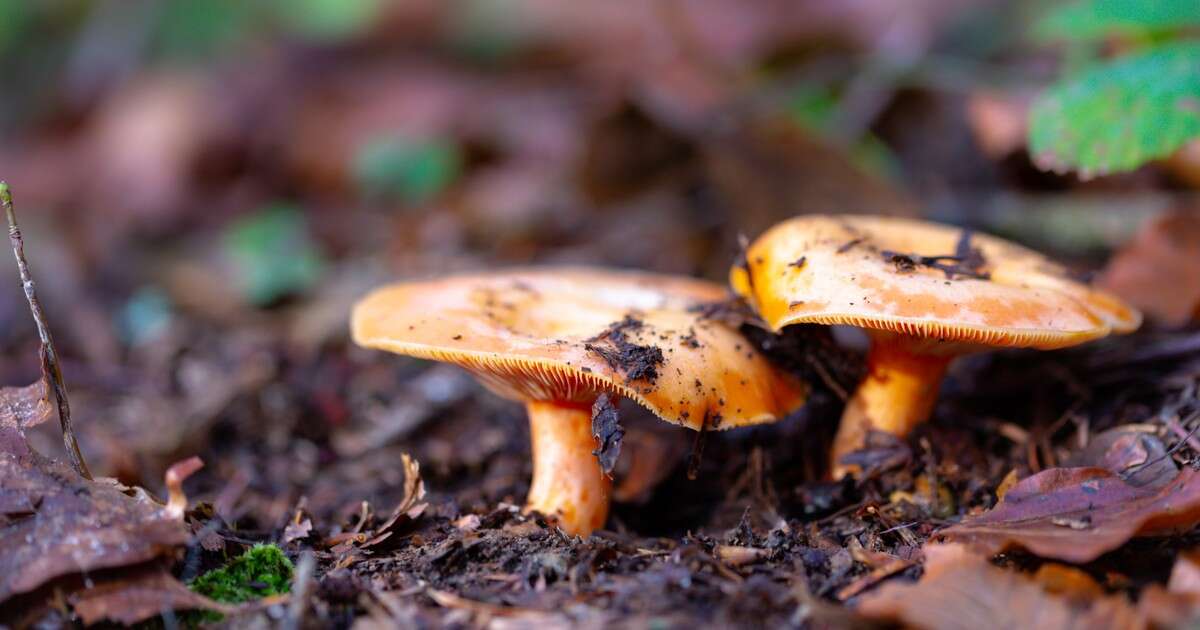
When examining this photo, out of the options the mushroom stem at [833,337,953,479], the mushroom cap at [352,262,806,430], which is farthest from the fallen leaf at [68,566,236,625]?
the mushroom stem at [833,337,953,479]

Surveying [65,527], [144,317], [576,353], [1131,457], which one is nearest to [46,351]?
[65,527]

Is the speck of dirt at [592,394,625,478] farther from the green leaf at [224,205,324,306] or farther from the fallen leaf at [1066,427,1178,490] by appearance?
the green leaf at [224,205,324,306]

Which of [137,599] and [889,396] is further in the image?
[889,396]

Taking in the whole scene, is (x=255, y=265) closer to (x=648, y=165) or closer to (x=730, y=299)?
(x=648, y=165)

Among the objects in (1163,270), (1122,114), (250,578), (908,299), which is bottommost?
(250,578)

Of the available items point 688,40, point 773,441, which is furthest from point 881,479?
point 688,40

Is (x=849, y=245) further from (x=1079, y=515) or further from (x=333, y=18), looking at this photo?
(x=333, y=18)

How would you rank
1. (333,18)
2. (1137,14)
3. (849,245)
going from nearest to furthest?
(849,245), (1137,14), (333,18)

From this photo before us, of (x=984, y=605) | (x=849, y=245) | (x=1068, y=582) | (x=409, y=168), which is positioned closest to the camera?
Answer: (x=984, y=605)
